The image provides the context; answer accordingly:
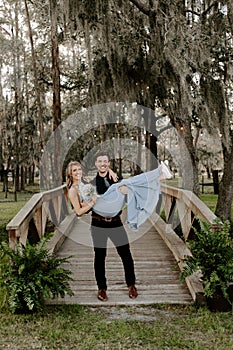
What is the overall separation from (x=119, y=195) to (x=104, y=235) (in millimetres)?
375

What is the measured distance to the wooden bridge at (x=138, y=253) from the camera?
12.3 feet

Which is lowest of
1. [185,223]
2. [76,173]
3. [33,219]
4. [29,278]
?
[29,278]

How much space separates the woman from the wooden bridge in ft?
1.76

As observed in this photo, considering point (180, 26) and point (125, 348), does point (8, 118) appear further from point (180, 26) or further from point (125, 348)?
point (125, 348)

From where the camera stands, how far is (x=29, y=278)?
11.2 feet

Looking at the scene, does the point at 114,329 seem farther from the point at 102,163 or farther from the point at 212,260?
the point at 102,163

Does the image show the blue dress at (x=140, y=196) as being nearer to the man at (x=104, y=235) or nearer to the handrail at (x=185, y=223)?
the man at (x=104, y=235)

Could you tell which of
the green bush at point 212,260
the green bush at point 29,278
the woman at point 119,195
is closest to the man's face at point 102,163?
the woman at point 119,195

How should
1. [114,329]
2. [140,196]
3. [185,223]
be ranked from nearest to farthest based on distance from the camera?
[114,329], [140,196], [185,223]

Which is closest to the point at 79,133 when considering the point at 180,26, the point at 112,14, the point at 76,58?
the point at 76,58

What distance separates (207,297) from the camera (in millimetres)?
3432

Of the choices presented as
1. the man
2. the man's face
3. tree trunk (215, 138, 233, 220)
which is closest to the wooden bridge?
the man

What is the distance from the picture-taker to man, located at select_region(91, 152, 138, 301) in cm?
360

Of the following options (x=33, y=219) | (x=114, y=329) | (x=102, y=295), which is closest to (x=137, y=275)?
(x=102, y=295)
